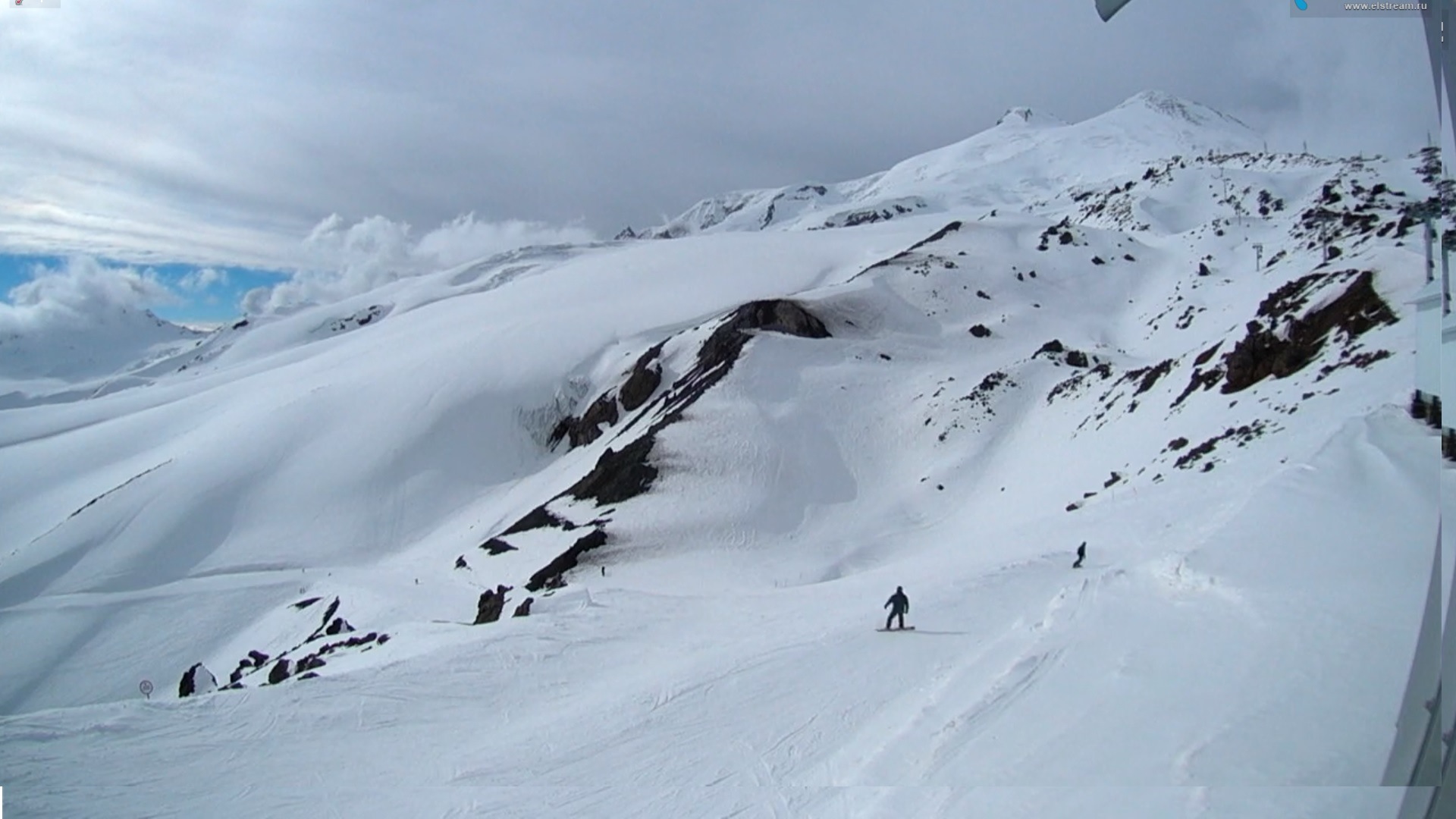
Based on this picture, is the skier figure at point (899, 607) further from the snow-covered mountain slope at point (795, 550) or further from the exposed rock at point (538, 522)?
the exposed rock at point (538, 522)

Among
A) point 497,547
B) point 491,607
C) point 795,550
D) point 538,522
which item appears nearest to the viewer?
point 491,607

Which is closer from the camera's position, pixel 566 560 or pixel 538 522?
pixel 566 560

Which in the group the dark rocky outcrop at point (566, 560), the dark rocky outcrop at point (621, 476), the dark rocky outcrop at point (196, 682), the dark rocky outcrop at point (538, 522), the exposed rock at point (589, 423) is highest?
the exposed rock at point (589, 423)

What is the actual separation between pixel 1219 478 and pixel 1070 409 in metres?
22.2

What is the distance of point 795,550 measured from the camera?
32688mm

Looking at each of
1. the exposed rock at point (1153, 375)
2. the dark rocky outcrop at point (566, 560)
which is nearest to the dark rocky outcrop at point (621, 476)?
the dark rocky outcrop at point (566, 560)

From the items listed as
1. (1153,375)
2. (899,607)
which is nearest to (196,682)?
(899,607)

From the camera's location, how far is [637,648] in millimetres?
14250

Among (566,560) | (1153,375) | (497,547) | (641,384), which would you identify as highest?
(641,384)

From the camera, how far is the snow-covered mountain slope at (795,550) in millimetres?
7359

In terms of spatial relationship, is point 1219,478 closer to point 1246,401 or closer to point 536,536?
point 1246,401

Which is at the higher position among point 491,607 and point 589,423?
point 589,423

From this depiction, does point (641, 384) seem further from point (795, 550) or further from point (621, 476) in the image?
point (795, 550)

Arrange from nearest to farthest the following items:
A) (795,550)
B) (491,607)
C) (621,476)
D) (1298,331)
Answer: (1298,331) < (491,607) < (795,550) < (621,476)
